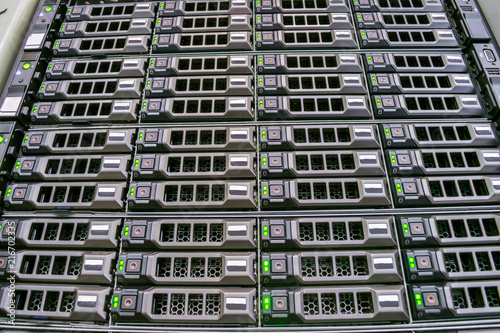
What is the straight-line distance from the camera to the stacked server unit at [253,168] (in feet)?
10.6

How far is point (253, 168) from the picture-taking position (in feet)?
12.3

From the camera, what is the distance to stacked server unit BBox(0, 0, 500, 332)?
10.6 feet

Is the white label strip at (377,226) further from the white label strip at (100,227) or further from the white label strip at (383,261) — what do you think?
the white label strip at (100,227)

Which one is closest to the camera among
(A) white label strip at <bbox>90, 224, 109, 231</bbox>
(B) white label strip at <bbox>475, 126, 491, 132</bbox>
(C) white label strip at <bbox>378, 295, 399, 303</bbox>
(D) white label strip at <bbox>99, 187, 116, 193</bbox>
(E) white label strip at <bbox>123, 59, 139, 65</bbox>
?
→ (C) white label strip at <bbox>378, 295, 399, 303</bbox>

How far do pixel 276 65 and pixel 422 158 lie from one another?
6.95 ft

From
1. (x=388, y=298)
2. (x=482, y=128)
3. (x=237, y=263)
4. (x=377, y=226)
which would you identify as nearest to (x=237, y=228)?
(x=237, y=263)

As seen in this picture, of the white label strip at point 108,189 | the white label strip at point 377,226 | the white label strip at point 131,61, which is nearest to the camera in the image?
the white label strip at point 377,226

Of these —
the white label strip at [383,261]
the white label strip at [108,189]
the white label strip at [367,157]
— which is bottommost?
the white label strip at [383,261]

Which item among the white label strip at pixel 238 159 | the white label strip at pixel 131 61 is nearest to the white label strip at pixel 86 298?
the white label strip at pixel 238 159

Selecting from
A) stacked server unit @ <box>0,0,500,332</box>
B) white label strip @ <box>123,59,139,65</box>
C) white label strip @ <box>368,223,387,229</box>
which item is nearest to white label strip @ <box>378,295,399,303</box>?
stacked server unit @ <box>0,0,500,332</box>

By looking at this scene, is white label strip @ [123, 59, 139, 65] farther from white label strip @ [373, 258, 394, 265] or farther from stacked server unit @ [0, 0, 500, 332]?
white label strip @ [373, 258, 394, 265]

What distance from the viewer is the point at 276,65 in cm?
433

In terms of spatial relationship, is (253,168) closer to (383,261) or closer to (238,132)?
(238,132)

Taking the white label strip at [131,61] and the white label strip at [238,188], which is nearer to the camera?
the white label strip at [238,188]
